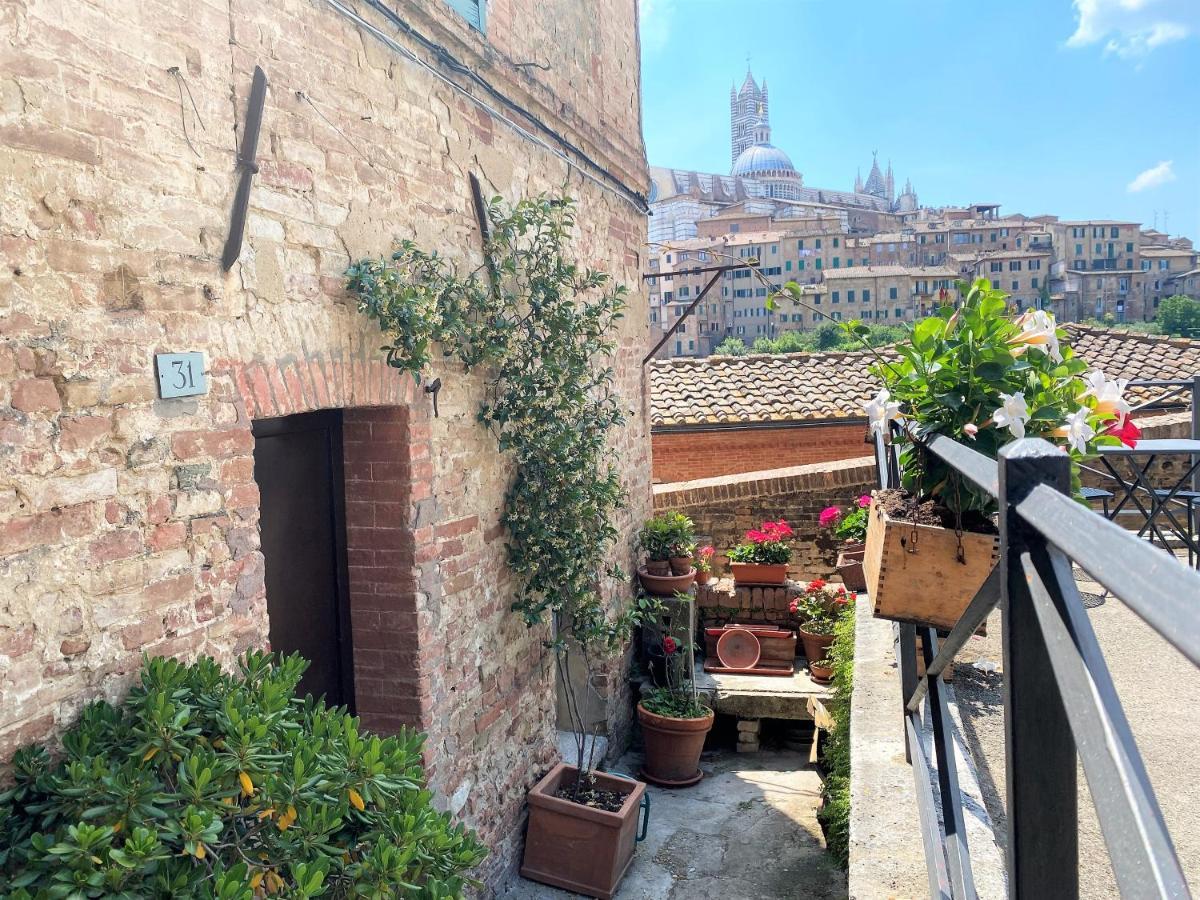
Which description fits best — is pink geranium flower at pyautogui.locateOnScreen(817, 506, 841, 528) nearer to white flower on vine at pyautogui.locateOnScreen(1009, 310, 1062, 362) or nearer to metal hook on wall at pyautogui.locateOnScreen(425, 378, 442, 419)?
metal hook on wall at pyautogui.locateOnScreen(425, 378, 442, 419)

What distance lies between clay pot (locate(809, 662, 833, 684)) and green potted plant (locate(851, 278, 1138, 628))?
4.46 meters

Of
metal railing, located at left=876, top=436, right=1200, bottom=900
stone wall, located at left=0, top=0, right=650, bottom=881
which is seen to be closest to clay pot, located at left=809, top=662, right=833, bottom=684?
stone wall, located at left=0, top=0, right=650, bottom=881

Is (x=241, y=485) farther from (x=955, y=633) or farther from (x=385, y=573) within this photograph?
(x=955, y=633)

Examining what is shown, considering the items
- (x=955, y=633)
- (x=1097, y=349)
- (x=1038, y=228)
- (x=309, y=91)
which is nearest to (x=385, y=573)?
(x=309, y=91)

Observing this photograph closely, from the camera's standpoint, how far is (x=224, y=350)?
2.70 meters

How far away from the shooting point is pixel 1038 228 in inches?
2916

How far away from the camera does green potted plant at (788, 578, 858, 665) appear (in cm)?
693

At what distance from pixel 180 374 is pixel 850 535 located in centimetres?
613

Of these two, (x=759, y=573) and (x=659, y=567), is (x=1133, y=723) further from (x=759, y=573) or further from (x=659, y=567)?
(x=759, y=573)

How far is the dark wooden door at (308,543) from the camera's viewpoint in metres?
3.50

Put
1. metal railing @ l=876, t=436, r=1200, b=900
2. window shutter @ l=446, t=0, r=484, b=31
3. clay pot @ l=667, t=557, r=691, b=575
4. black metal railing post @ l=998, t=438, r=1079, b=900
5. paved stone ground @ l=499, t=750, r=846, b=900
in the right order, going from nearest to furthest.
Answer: metal railing @ l=876, t=436, r=1200, b=900 < black metal railing post @ l=998, t=438, r=1079, b=900 < window shutter @ l=446, t=0, r=484, b=31 < paved stone ground @ l=499, t=750, r=846, b=900 < clay pot @ l=667, t=557, r=691, b=575

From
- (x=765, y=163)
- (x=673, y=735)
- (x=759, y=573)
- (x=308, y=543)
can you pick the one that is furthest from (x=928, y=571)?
(x=765, y=163)

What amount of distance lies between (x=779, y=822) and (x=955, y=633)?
439cm

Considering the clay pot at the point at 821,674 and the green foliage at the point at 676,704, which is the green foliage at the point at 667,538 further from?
the clay pot at the point at 821,674
